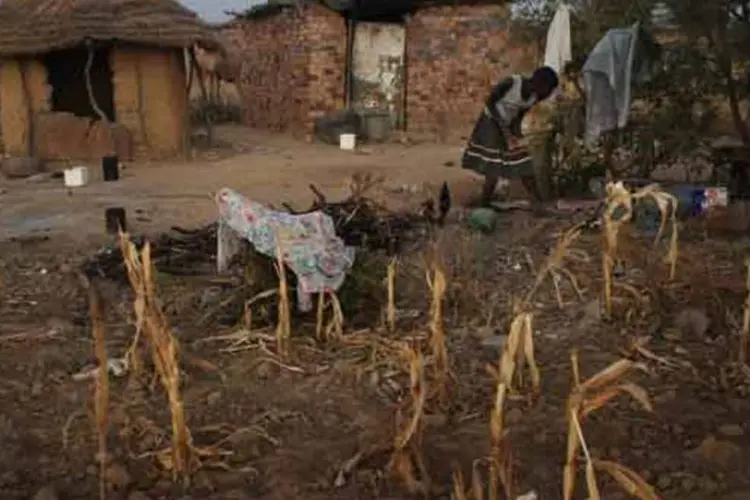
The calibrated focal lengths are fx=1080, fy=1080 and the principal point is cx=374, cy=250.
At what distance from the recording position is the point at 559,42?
9.18 metres

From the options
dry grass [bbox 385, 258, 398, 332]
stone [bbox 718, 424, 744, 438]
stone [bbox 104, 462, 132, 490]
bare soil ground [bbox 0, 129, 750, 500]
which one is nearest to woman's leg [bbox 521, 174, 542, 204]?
bare soil ground [bbox 0, 129, 750, 500]

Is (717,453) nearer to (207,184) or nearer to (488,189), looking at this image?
(488,189)

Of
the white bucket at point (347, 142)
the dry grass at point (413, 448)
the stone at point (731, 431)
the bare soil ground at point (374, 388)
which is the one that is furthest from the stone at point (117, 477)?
the white bucket at point (347, 142)

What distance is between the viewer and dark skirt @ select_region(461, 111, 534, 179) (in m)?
9.04

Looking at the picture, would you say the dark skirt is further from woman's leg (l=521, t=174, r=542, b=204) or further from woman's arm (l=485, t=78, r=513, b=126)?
woman's leg (l=521, t=174, r=542, b=204)

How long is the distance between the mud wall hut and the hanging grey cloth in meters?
6.82

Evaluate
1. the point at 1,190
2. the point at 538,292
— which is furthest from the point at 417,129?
the point at 538,292

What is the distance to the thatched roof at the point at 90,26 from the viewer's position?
13.4 meters

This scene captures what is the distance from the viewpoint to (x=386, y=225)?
23.6 ft

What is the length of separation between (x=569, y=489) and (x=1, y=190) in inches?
382

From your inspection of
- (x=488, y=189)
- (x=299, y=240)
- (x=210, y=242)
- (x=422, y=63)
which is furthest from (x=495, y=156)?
(x=422, y=63)

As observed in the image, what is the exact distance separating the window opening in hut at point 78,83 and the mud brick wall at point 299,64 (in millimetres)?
2235

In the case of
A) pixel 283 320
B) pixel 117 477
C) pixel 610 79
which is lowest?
pixel 117 477

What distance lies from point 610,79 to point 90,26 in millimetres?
7389
